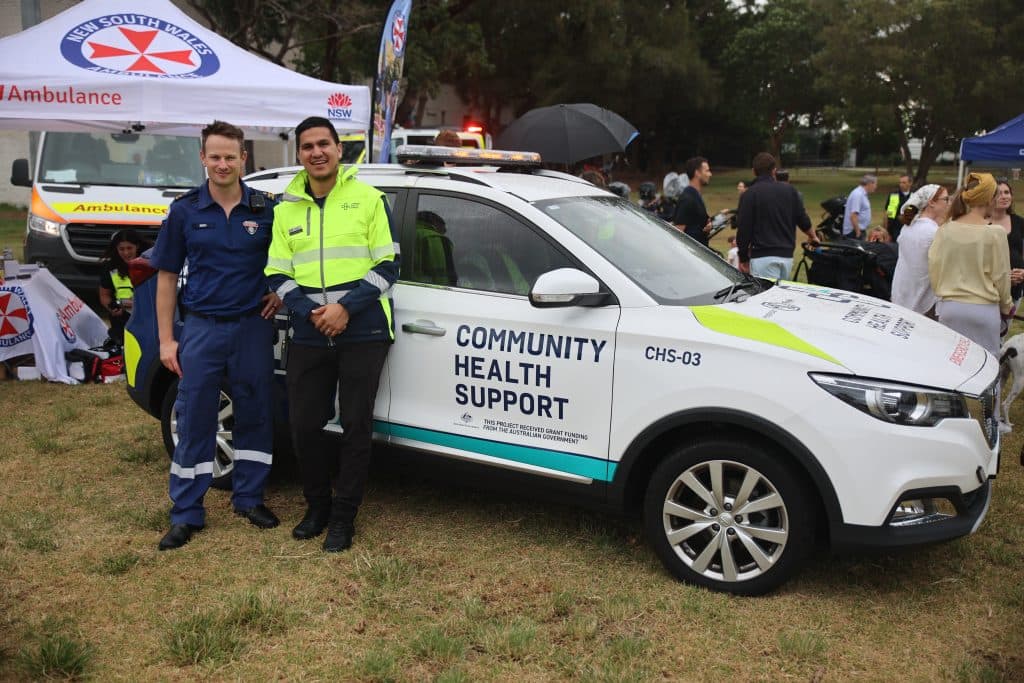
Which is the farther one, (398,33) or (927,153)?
(927,153)

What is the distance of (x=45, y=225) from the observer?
9.28 meters

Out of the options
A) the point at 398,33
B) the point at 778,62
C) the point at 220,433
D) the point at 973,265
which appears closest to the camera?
the point at 220,433

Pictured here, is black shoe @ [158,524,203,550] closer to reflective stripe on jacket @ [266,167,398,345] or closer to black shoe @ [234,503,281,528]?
black shoe @ [234,503,281,528]

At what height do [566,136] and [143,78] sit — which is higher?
[143,78]

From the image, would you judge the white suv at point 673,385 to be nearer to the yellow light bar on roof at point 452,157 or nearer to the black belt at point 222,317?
the yellow light bar on roof at point 452,157

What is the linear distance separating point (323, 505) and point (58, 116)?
3.61 m

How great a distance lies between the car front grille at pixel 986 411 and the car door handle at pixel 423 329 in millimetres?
2221

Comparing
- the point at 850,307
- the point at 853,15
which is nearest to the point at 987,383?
the point at 850,307

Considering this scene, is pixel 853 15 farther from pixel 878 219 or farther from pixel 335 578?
pixel 335 578

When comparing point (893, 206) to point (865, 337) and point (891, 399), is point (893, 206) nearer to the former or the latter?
point (865, 337)

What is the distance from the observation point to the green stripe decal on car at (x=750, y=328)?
360 centimetres

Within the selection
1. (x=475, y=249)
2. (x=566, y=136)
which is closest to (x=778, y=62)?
(x=566, y=136)

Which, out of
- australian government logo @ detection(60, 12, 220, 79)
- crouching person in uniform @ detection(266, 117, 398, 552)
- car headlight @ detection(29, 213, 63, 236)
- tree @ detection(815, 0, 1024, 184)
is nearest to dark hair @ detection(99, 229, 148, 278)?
australian government logo @ detection(60, 12, 220, 79)

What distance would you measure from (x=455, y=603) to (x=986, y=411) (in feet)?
7.62
